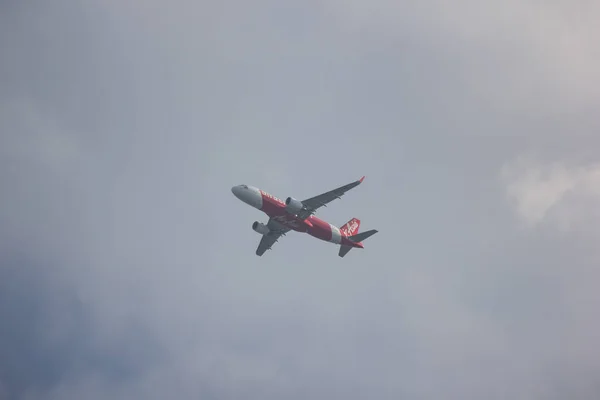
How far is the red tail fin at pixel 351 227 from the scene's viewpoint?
88.2m

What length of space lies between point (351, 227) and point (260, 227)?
14.3 m

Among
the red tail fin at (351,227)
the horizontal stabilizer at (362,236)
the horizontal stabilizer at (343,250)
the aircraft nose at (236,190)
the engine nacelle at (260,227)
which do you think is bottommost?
the aircraft nose at (236,190)

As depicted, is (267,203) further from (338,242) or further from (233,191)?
(338,242)

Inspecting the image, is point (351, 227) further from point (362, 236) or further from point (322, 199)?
point (322, 199)

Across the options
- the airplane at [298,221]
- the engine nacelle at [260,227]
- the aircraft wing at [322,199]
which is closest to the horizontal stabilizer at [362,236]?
the airplane at [298,221]

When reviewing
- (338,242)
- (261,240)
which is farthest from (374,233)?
(261,240)

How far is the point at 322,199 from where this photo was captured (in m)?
77.9

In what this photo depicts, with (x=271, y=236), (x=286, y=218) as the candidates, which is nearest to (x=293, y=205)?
(x=286, y=218)

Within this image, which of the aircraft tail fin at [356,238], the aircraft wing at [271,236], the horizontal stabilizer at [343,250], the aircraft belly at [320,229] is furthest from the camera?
the horizontal stabilizer at [343,250]

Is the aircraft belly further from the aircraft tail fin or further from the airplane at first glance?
the aircraft tail fin

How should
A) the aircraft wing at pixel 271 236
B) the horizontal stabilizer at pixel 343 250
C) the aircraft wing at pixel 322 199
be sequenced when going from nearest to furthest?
the aircraft wing at pixel 322 199, the aircraft wing at pixel 271 236, the horizontal stabilizer at pixel 343 250

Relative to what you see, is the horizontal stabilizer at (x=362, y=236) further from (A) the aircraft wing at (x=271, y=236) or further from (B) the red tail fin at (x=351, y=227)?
(A) the aircraft wing at (x=271, y=236)

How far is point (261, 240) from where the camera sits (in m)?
89.2

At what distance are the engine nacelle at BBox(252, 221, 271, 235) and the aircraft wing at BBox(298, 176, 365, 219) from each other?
323 inches
